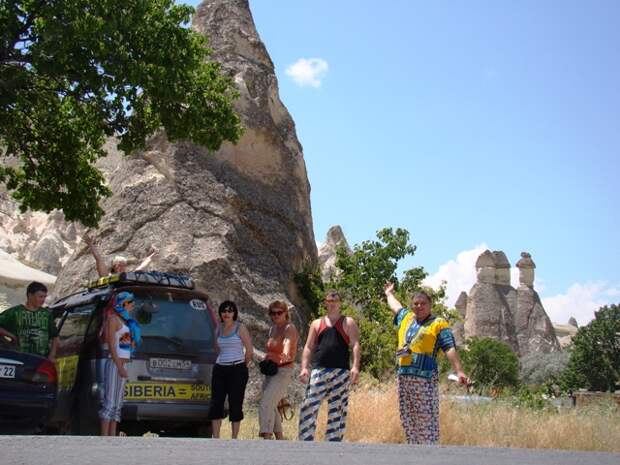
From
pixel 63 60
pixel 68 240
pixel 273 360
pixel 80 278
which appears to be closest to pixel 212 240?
pixel 80 278

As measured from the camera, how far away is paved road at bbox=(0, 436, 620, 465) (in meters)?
5.90

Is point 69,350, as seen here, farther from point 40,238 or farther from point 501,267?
point 501,267

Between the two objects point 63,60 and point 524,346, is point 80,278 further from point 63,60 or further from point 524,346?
point 524,346

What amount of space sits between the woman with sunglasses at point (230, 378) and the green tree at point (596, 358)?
38.2 m

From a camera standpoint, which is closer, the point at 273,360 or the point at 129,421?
the point at 129,421

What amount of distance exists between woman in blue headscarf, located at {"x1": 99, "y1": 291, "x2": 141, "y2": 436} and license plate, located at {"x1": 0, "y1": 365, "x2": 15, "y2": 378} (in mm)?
851

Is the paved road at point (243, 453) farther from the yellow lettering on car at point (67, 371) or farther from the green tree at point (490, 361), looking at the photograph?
the green tree at point (490, 361)

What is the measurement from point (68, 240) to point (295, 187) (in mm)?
40828

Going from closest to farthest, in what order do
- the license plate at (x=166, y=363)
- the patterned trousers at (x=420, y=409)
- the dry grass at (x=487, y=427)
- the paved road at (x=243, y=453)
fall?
the paved road at (x=243, y=453), the patterned trousers at (x=420, y=409), the license plate at (x=166, y=363), the dry grass at (x=487, y=427)

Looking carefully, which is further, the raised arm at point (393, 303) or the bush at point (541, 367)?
the bush at point (541, 367)

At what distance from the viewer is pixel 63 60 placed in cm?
1155

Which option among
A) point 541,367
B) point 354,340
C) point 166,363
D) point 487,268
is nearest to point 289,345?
point 354,340

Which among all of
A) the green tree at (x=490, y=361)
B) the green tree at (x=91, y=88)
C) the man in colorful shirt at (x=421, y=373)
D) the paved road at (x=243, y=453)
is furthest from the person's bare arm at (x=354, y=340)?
the green tree at (x=490, y=361)

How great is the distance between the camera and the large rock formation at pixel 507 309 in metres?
65.4
